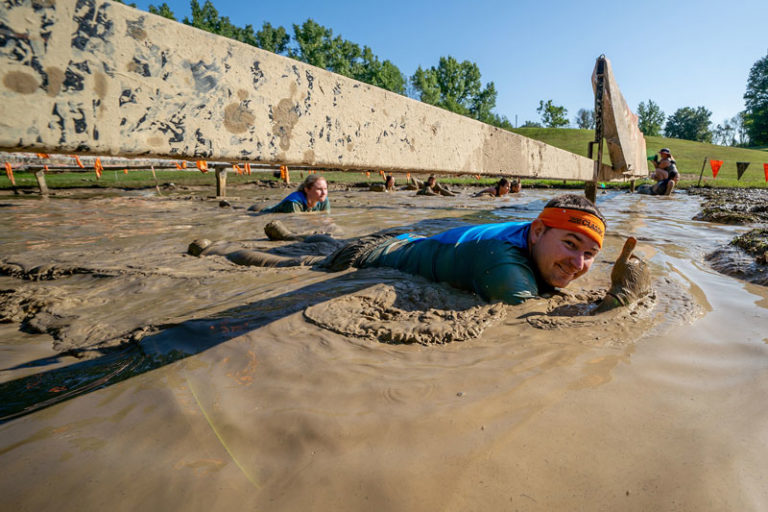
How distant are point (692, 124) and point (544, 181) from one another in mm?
76326

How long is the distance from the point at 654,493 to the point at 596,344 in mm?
1053

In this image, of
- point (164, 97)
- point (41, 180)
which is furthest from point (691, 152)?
point (41, 180)

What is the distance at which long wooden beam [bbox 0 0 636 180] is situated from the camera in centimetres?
96

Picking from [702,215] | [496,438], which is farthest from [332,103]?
[702,215]

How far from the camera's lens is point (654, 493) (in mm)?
1061

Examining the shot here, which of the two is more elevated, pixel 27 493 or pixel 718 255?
pixel 718 255

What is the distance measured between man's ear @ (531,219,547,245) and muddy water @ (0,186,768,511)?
51cm

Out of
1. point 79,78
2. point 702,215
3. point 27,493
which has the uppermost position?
point 79,78

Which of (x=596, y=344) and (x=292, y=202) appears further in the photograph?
(x=292, y=202)

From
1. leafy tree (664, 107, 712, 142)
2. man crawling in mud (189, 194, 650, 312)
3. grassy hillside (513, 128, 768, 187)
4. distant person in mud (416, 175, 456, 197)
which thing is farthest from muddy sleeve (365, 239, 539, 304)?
leafy tree (664, 107, 712, 142)

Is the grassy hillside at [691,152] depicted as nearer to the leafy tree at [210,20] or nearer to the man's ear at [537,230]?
the man's ear at [537,230]

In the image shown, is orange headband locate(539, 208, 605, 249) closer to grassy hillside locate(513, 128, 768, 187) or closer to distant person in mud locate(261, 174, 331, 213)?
distant person in mud locate(261, 174, 331, 213)

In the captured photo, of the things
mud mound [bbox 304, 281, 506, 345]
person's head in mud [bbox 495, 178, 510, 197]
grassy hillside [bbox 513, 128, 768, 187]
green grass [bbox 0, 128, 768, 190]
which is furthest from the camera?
grassy hillside [bbox 513, 128, 768, 187]

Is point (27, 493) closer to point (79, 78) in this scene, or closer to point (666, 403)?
point (79, 78)
